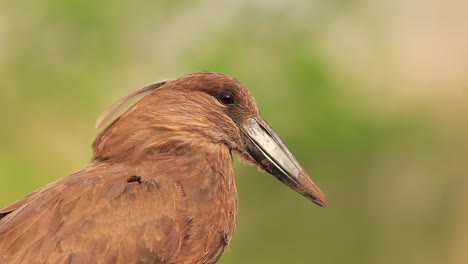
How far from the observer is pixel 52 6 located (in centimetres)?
1539

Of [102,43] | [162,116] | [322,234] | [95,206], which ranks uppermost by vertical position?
[102,43]

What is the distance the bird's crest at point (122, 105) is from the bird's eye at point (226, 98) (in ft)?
1.28

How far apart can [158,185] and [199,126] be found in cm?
60

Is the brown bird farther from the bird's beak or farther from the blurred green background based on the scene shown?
the blurred green background

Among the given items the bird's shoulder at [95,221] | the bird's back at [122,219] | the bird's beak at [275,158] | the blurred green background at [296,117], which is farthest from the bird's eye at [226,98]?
the blurred green background at [296,117]

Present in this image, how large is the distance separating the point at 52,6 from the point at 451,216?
8.46 meters

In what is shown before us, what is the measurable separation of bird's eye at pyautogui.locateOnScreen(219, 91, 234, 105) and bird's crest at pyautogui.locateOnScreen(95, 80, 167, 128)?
389 mm

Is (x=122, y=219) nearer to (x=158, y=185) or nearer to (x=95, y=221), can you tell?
(x=95, y=221)

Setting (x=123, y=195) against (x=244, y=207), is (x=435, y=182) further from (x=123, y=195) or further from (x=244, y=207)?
(x=123, y=195)

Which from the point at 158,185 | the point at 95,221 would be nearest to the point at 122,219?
the point at 95,221

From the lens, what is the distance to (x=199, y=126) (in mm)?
4828

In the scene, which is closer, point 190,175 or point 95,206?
point 95,206

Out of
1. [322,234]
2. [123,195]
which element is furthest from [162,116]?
[322,234]

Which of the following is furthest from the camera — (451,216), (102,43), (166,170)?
(102,43)
